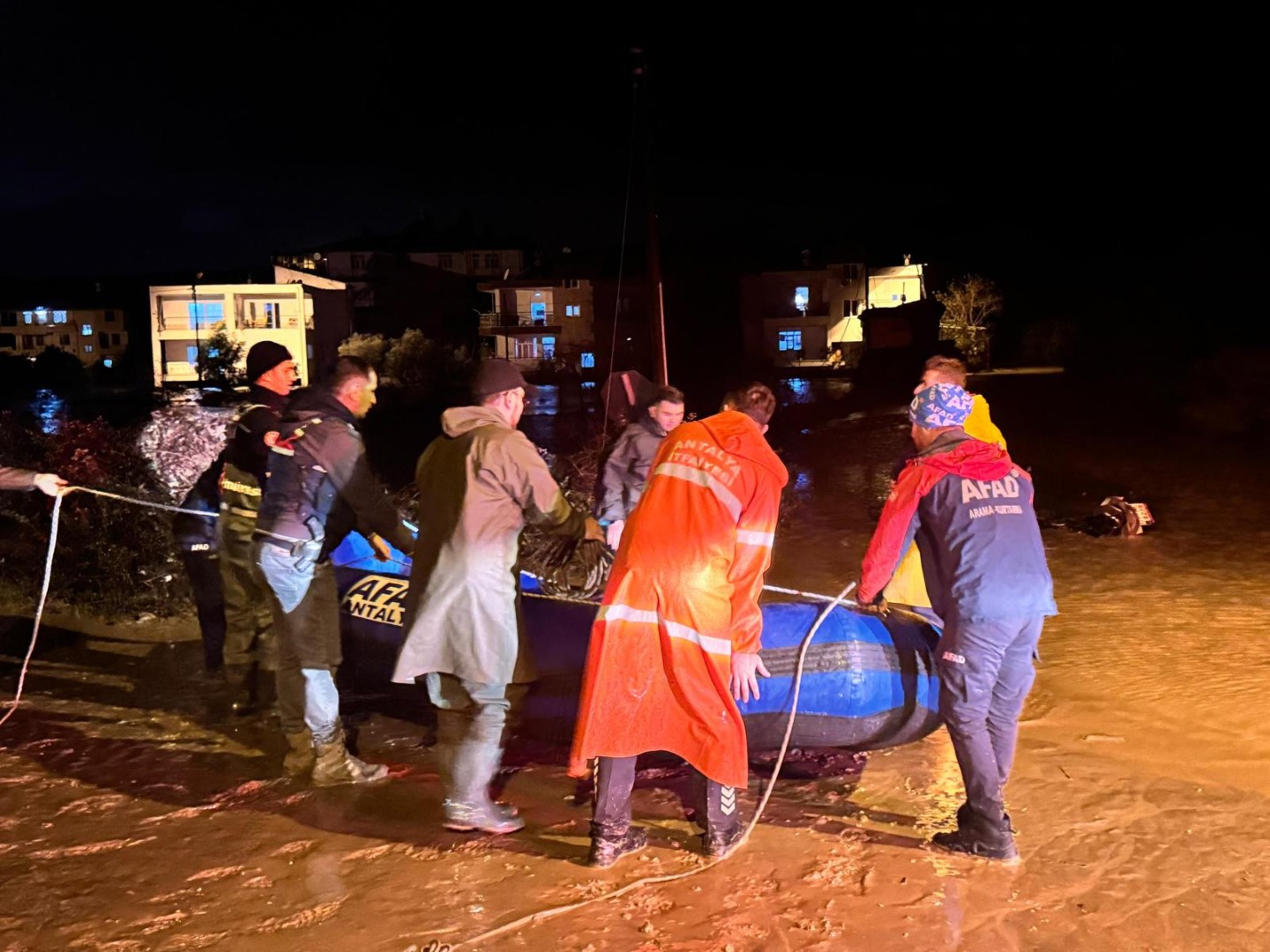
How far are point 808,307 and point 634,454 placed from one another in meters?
46.3

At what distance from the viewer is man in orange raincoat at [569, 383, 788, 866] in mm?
3951

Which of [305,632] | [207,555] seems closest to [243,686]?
[207,555]

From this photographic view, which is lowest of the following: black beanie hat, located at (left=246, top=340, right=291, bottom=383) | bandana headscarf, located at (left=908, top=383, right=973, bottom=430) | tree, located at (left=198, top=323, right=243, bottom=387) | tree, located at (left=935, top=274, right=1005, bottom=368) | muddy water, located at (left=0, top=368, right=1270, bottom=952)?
muddy water, located at (left=0, top=368, right=1270, bottom=952)

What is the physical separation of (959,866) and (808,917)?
75cm

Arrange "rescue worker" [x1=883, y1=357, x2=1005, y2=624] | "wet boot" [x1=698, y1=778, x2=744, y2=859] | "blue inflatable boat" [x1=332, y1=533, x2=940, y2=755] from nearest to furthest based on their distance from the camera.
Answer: "wet boot" [x1=698, y1=778, x2=744, y2=859] < "blue inflatable boat" [x1=332, y1=533, x2=940, y2=755] < "rescue worker" [x1=883, y1=357, x2=1005, y2=624]

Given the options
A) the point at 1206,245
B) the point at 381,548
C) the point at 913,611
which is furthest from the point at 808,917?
the point at 1206,245

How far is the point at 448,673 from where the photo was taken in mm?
4371

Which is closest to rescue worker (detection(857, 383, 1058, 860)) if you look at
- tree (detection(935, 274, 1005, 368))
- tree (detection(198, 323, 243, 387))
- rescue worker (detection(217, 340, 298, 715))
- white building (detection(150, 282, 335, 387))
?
rescue worker (detection(217, 340, 298, 715))

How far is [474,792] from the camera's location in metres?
4.50

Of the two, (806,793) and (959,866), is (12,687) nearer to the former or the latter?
(806,793)

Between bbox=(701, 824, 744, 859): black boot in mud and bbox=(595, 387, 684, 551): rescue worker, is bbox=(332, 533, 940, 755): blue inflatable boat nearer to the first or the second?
bbox=(701, 824, 744, 859): black boot in mud

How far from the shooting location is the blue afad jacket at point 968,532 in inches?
159

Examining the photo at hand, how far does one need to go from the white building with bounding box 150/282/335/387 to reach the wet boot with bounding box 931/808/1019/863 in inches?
1770

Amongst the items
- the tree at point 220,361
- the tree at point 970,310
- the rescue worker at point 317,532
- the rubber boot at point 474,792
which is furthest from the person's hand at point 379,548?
the tree at point 220,361
